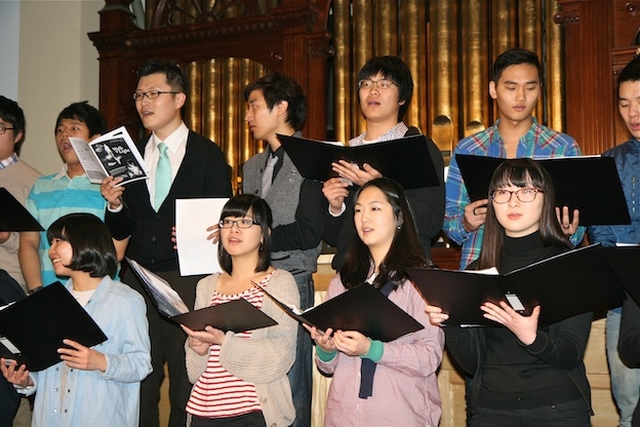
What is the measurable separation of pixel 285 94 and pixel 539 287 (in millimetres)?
1572

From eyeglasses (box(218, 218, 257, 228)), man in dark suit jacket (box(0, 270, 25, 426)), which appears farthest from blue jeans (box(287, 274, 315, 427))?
man in dark suit jacket (box(0, 270, 25, 426))

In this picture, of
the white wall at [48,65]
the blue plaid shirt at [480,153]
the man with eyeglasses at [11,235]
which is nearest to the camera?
the blue plaid shirt at [480,153]

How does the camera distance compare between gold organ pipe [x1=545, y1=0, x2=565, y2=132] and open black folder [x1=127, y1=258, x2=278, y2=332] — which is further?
gold organ pipe [x1=545, y1=0, x2=565, y2=132]

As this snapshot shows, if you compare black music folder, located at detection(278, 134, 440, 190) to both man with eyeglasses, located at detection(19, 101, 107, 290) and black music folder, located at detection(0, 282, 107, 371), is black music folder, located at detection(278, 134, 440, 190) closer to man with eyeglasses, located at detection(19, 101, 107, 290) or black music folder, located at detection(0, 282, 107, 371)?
black music folder, located at detection(0, 282, 107, 371)

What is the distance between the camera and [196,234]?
3.03m

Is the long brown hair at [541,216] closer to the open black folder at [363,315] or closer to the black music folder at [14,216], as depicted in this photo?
the open black folder at [363,315]

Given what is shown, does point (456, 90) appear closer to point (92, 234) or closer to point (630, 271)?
point (92, 234)

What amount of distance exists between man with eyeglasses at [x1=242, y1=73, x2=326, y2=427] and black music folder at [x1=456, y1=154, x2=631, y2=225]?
0.62 meters

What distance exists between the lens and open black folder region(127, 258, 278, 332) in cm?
248

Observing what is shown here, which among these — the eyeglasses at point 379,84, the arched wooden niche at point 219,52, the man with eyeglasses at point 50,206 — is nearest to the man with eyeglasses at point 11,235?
the man with eyeglasses at point 50,206

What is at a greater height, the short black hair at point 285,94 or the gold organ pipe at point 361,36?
the gold organ pipe at point 361,36

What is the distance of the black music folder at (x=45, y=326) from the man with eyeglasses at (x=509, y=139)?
126 centimetres

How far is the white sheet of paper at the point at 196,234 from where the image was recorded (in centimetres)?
301

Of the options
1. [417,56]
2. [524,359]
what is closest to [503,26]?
[417,56]
